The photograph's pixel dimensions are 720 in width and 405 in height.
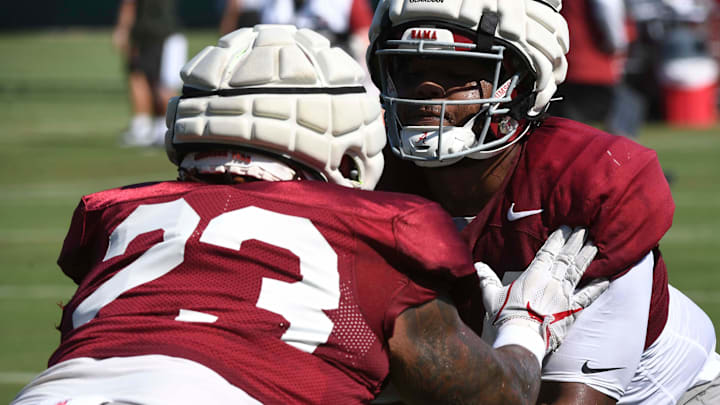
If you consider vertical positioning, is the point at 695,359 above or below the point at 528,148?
below

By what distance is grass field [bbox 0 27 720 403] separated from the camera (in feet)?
19.5

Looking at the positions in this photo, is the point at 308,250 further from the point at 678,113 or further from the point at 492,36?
the point at 678,113

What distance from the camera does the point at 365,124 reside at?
8.79 ft

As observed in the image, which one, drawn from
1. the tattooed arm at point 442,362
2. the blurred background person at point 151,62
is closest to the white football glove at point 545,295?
the tattooed arm at point 442,362

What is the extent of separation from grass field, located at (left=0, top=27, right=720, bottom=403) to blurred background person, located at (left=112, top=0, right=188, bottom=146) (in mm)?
490

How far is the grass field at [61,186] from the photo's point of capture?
5949 mm

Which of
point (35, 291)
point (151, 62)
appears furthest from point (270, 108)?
point (151, 62)

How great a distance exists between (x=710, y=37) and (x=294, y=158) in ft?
50.3

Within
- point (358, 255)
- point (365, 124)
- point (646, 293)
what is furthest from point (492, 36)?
point (358, 255)

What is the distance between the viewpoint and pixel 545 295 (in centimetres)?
271

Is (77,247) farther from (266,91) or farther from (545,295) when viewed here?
(545,295)

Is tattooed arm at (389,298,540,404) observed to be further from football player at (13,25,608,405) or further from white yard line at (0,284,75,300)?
white yard line at (0,284,75,300)

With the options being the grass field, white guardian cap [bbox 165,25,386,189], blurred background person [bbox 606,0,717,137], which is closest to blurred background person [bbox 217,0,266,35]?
the grass field

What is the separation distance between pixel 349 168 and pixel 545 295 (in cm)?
57
